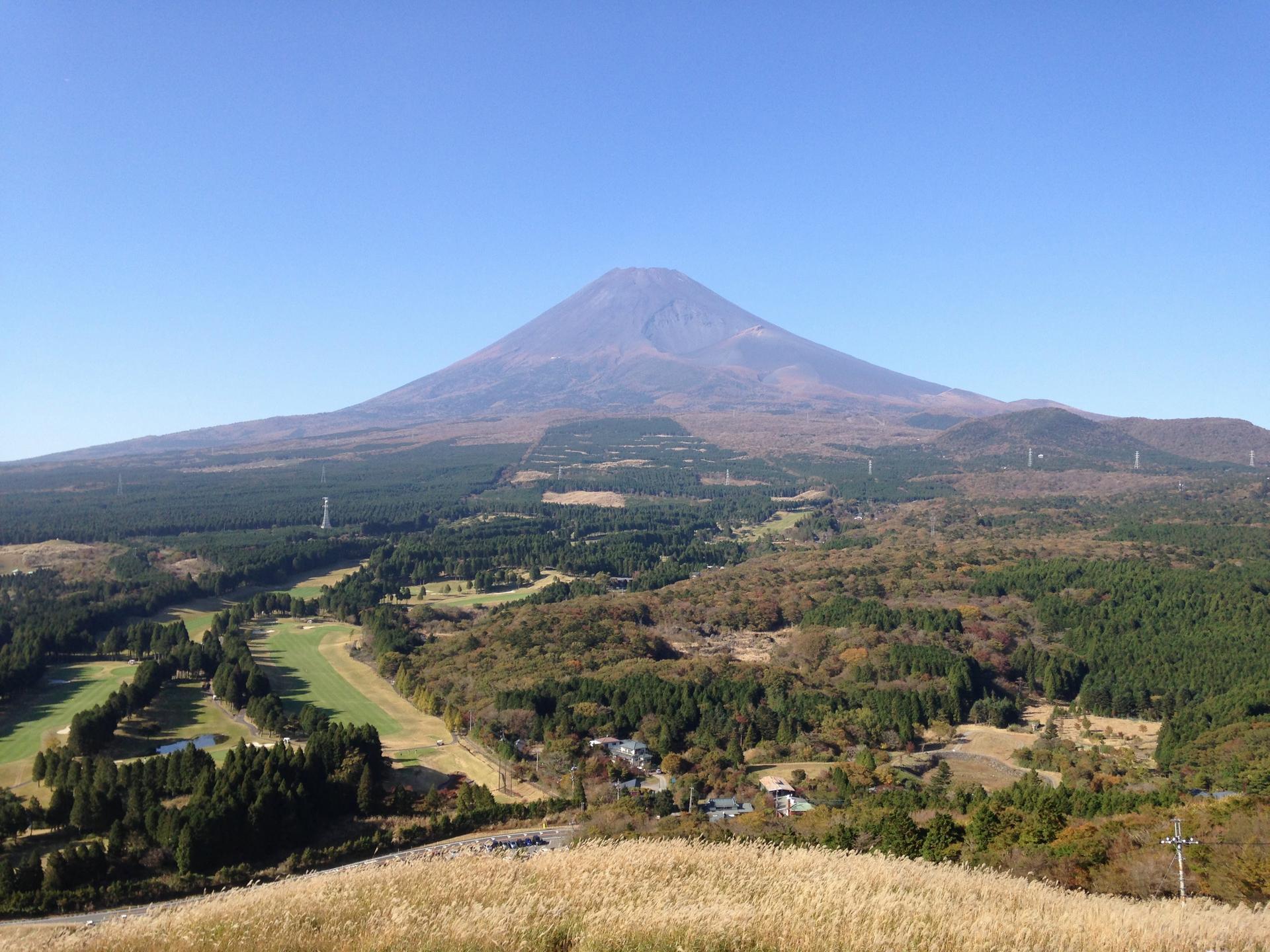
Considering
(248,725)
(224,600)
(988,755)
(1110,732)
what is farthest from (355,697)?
(1110,732)

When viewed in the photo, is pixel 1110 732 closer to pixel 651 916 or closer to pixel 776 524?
pixel 651 916

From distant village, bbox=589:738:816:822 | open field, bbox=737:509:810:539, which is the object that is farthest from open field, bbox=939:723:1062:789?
open field, bbox=737:509:810:539

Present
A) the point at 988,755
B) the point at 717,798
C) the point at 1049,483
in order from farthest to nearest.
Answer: the point at 1049,483, the point at 988,755, the point at 717,798


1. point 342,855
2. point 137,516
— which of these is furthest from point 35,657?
point 137,516

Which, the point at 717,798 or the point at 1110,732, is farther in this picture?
the point at 1110,732

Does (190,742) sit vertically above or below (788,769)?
above

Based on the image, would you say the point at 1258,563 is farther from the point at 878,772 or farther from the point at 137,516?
the point at 137,516
